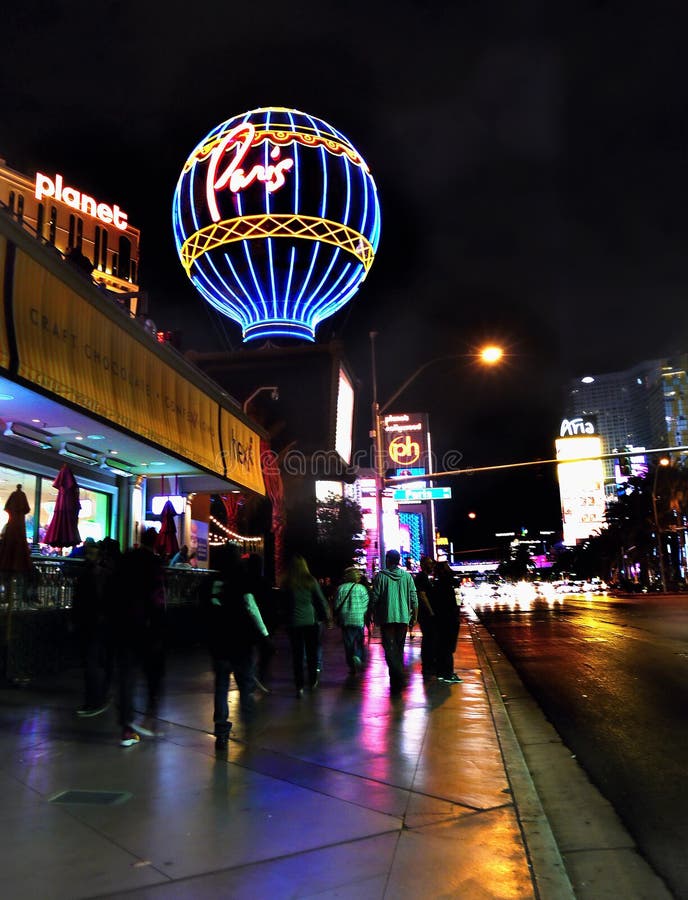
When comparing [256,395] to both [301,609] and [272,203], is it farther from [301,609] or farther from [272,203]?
[301,609]

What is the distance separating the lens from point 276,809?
488 cm

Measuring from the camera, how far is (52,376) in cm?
1057

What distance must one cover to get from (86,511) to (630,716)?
478 inches

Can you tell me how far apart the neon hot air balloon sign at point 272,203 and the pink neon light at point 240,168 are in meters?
0.04

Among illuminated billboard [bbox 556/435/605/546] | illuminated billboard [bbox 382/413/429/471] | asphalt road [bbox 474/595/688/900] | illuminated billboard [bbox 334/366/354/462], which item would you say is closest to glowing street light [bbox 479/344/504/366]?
asphalt road [bbox 474/595/688/900]

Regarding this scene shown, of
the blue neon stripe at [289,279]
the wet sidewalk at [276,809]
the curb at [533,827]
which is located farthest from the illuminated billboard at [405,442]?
the curb at [533,827]

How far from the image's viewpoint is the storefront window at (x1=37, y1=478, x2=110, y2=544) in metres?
15.2

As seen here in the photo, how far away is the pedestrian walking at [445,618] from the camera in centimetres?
1090

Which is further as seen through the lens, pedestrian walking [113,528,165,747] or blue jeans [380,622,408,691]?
blue jeans [380,622,408,691]

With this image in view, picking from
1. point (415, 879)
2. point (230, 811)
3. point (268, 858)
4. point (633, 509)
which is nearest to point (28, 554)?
point (230, 811)

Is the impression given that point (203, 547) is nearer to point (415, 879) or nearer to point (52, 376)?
point (52, 376)

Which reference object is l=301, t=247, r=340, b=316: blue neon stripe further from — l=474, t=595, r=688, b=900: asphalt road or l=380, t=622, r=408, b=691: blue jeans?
l=380, t=622, r=408, b=691: blue jeans

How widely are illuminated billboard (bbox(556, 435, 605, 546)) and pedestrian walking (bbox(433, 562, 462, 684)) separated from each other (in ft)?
304

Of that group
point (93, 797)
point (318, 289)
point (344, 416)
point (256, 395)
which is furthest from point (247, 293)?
point (93, 797)
